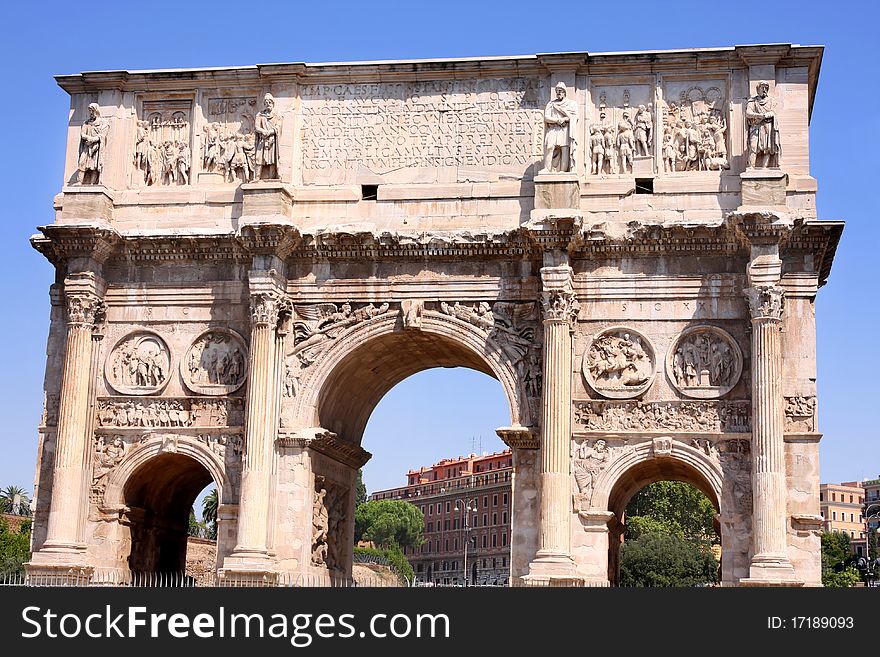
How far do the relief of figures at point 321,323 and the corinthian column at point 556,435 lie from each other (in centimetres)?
288

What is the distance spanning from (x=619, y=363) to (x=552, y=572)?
3592 millimetres

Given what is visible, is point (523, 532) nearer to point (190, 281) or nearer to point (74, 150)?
point (190, 281)

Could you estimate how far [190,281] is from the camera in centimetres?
2317

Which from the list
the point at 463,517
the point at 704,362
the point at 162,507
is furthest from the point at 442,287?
the point at 463,517

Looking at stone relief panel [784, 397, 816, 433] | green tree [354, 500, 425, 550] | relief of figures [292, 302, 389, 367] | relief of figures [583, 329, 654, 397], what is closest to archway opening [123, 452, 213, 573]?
relief of figures [292, 302, 389, 367]

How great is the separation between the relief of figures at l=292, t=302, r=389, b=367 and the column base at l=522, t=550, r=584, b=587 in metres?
4.87

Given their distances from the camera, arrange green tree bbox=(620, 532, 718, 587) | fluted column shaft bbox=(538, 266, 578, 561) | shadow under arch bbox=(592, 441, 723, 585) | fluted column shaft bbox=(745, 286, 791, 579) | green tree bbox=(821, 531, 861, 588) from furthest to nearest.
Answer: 1. green tree bbox=(821, 531, 861, 588)
2. green tree bbox=(620, 532, 718, 587)
3. shadow under arch bbox=(592, 441, 723, 585)
4. fluted column shaft bbox=(538, 266, 578, 561)
5. fluted column shaft bbox=(745, 286, 791, 579)

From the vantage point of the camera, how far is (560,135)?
22.2m

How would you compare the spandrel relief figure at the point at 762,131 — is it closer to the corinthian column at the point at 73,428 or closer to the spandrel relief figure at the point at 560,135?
the spandrel relief figure at the point at 560,135

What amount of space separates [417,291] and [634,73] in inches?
203

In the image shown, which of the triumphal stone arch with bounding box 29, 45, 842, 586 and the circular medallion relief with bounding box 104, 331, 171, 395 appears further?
the circular medallion relief with bounding box 104, 331, 171, 395

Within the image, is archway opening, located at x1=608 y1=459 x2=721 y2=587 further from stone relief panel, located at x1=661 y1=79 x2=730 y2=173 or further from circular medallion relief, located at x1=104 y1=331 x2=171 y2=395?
circular medallion relief, located at x1=104 y1=331 x2=171 y2=395

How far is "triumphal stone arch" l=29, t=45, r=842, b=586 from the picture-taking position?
2130 cm

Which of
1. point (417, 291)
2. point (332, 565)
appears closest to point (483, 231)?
point (417, 291)
